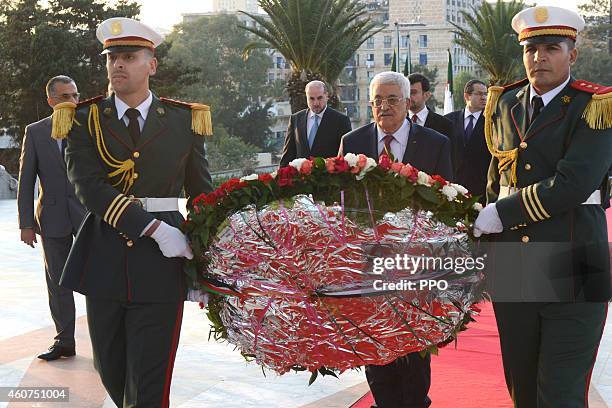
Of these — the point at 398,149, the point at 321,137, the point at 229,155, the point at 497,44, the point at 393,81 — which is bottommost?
the point at 229,155

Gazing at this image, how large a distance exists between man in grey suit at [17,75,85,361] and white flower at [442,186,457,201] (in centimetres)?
340

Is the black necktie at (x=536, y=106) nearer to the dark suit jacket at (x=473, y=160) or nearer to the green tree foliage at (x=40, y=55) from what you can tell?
the dark suit jacket at (x=473, y=160)

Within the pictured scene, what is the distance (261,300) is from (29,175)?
334cm

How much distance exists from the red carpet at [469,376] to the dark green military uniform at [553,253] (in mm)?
955

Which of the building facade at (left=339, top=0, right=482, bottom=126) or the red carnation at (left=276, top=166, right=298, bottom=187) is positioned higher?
the building facade at (left=339, top=0, right=482, bottom=126)

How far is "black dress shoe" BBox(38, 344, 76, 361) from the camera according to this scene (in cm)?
663

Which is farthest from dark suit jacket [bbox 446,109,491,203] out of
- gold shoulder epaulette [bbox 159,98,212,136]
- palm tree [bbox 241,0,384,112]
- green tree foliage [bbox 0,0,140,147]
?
green tree foliage [bbox 0,0,140,147]

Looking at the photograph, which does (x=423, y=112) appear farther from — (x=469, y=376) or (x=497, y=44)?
(x=497, y=44)

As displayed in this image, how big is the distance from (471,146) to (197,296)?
5.29 metres

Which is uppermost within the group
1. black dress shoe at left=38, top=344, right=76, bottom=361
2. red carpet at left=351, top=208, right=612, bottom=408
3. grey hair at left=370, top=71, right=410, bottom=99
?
grey hair at left=370, top=71, right=410, bottom=99

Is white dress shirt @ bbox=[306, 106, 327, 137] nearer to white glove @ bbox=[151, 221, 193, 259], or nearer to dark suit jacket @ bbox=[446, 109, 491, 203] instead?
dark suit jacket @ bbox=[446, 109, 491, 203]

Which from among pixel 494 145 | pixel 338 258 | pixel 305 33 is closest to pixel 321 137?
pixel 494 145

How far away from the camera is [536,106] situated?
4164 millimetres

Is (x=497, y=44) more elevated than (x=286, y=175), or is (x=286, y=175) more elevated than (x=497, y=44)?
(x=497, y=44)
